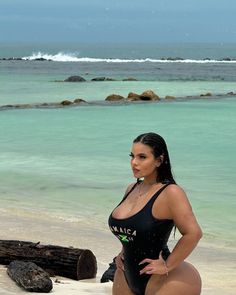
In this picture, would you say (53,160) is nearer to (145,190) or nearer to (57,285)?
(57,285)

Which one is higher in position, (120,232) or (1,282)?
(120,232)

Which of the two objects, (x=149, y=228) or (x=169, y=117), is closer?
(x=149, y=228)

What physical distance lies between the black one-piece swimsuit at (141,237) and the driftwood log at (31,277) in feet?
8.57

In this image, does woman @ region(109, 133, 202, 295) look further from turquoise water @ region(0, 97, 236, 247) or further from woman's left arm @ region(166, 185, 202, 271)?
turquoise water @ region(0, 97, 236, 247)

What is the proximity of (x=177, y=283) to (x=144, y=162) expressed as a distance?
653 mm

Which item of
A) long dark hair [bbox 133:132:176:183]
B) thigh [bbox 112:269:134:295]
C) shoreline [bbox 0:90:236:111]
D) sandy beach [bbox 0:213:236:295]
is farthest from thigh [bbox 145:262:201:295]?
shoreline [bbox 0:90:236:111]

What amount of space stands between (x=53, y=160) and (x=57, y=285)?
1171 centimetres

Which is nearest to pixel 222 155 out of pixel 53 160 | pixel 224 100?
pixel 53 160

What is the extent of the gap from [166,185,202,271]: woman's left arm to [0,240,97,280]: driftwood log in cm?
347

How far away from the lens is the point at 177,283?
3922 mm

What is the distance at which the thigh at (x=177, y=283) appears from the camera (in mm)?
3920

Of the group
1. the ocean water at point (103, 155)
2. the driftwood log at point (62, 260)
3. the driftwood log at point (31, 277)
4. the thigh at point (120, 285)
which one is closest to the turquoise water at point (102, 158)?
the ocean water at point (103, 155)

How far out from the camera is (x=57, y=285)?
684cm

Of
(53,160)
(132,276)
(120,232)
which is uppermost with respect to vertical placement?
(120,232)
